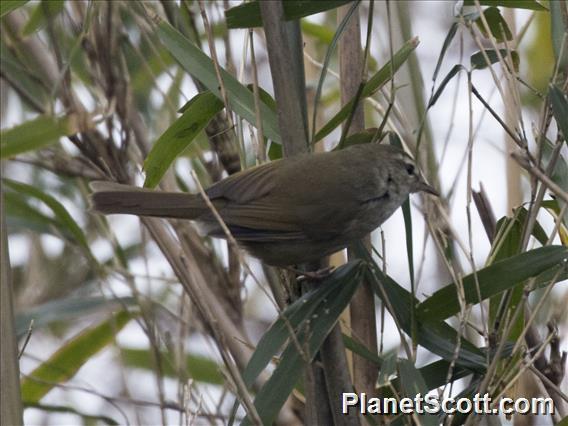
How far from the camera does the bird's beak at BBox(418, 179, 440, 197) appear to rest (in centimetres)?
240

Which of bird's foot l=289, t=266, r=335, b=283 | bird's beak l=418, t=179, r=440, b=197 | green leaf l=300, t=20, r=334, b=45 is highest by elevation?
green leaf l=300, t=20, r=334, b=45

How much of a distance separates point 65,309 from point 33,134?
0.67 metres

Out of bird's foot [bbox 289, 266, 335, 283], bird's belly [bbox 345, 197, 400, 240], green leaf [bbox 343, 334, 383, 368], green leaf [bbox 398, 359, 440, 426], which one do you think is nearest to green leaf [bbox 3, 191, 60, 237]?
bird's belly [bbox 345, 197, 400, 240]

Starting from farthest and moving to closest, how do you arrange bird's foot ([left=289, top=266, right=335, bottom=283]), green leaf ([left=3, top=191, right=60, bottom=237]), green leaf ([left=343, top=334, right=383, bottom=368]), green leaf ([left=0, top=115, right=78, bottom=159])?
green leaf ([left=3, top=191, right=60, bottom=237]), green leaf ([left=0, top=115, right=78, bottom=159]), bird's foot ([left=289, top=266, right=335, bottom=283]), green leaf ([left=343, top=334, right=383, bottom=368])

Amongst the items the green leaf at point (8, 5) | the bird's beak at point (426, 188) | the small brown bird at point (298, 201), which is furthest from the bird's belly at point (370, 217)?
the green leaf at point (8, 5)

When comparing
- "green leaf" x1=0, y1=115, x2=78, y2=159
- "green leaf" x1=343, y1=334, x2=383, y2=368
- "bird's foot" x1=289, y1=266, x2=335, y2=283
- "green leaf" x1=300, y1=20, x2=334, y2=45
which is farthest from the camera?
"green leaf" x1=300, y1=20, x2=334, y2=45

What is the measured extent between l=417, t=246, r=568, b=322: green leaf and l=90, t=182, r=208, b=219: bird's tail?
2.49 ft

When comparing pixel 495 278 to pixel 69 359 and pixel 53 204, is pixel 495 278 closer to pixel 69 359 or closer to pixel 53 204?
pixel 53 204

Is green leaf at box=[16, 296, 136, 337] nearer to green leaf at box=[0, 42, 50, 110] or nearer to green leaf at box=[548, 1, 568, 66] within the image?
green leaf at box=[0, 42, 50, 110]

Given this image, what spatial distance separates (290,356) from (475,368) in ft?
1.33

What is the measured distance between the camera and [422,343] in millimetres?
2023

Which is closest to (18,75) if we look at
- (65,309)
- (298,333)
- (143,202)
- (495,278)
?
(65,309)

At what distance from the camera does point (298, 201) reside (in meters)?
2.62

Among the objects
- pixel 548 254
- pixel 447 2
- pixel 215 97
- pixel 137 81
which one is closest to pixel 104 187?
pixel 215 97
